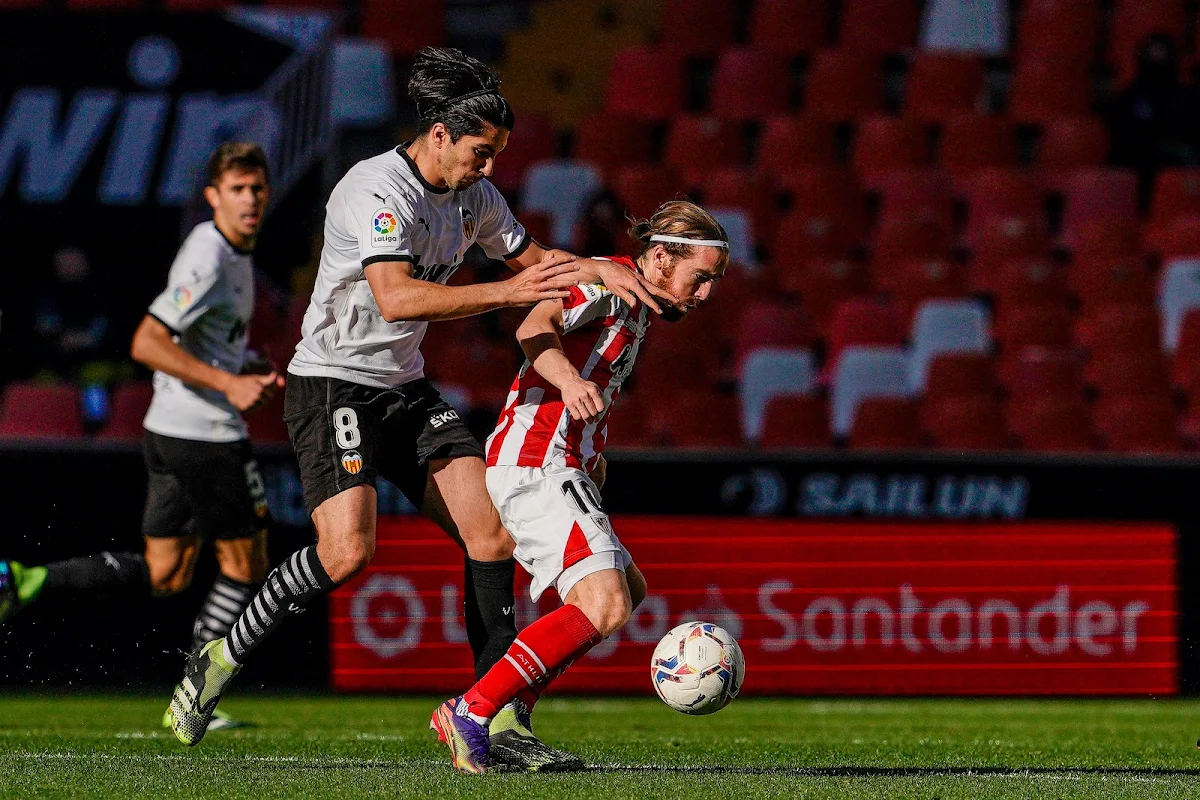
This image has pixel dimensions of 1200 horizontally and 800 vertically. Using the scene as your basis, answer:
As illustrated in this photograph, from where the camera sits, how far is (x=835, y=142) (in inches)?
556

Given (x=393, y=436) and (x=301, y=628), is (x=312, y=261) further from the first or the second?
(x=393, y=436)

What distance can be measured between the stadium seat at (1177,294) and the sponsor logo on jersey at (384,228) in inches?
335

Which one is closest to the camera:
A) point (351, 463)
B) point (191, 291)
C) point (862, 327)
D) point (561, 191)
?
point (351, 463)

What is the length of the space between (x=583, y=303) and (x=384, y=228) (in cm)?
68

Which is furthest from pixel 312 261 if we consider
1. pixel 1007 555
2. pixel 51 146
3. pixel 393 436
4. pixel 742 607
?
pixel 393 436

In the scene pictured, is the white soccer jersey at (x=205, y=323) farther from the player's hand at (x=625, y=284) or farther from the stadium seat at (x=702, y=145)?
the stadium seat at (x=702, y=145)

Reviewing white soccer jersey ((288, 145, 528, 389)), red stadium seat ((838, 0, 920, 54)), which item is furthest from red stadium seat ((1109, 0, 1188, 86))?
white soccer jersey ((288, 145, 528, 389))

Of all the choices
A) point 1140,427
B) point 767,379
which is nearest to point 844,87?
point 767,379

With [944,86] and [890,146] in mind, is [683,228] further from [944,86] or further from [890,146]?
[944,86]

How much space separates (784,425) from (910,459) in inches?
52.4

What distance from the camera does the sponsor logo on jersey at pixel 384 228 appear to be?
5352 mm

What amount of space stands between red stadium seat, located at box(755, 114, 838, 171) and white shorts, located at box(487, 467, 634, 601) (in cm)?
880

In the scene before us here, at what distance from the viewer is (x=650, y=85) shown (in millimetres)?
14508

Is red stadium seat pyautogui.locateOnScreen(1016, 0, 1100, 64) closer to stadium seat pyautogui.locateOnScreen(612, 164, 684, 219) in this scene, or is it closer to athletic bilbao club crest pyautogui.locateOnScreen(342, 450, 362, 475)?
stadium seat pyautogui.locateOnScreen(612, 164, 684, 219)
